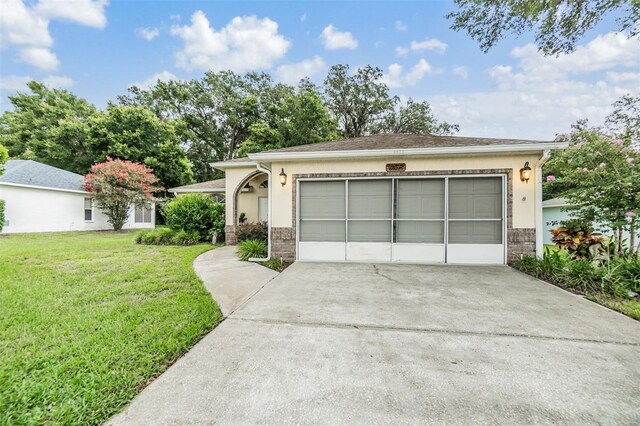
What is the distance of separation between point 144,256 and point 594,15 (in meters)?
13.9

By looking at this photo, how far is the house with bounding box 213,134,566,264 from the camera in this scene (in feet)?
19.6

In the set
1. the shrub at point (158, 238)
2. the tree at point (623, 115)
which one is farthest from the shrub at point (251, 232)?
the tree at point (623, 115)

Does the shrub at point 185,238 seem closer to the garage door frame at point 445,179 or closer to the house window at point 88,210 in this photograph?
the garage door frame at point 445,179

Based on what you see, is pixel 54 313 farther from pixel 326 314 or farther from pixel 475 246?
pixel 475 246

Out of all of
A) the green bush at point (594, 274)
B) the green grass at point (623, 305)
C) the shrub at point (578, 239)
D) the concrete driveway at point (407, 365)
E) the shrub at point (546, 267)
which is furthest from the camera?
the shrub at point (578, 239)

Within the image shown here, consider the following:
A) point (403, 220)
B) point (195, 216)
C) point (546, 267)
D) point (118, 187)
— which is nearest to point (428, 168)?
point (403, 220)

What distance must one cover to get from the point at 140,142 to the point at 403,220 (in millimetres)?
20112

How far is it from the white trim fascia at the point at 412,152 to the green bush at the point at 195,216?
16.0 ft

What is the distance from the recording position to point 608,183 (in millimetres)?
5305

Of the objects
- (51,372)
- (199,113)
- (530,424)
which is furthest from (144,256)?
(199,113)

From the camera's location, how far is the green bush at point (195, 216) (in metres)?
10.1

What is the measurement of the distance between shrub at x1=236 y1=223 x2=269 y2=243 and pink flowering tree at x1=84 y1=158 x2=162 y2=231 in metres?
8.52

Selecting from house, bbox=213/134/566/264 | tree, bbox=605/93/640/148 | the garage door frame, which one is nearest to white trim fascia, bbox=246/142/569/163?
house, bbox=213/134/566/264

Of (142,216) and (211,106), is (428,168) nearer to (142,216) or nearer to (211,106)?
(142,216)
